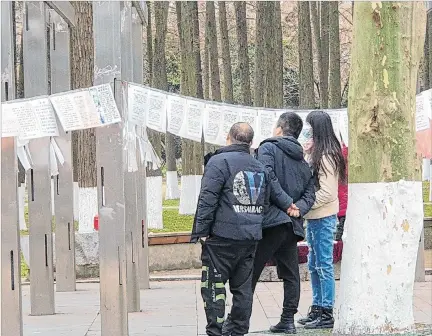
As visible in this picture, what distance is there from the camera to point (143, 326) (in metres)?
10.0

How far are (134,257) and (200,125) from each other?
5.78 ft

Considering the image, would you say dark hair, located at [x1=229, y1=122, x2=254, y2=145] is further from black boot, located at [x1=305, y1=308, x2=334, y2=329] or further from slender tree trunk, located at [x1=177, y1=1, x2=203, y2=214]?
slender tree trunk, located at [x1=177, y1=1, x2=203, y2=214]

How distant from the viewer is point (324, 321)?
9.30 meters

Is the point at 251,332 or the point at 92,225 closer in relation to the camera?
the point at 251,332

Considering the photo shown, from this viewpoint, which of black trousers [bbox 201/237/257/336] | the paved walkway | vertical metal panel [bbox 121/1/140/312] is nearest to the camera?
black trousers [bbox 201/237/257/336]

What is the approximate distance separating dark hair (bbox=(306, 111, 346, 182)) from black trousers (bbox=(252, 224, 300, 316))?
795mm

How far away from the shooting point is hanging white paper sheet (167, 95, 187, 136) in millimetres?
9906

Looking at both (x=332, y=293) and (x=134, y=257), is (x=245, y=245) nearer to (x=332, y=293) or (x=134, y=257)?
(x=332, y=293)

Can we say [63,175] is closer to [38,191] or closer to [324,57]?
[38,191]

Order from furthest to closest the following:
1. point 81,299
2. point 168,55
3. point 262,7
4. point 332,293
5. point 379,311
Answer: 1. point 168,55
2. point 262,7
3. point 81,299
4. point 332,293
5. point 379,311

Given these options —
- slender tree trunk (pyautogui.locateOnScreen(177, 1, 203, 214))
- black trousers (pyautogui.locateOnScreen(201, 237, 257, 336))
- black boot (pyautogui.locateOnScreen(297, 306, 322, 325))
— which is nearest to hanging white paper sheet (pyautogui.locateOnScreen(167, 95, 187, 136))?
black trousers (pyautogui.locateOnScreen(201, 237, 257, 336))

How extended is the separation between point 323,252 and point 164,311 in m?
2.56

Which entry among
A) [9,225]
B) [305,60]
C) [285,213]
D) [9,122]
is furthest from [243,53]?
[9,225]

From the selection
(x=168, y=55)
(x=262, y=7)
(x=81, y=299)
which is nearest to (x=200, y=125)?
(x=81, y=299)
